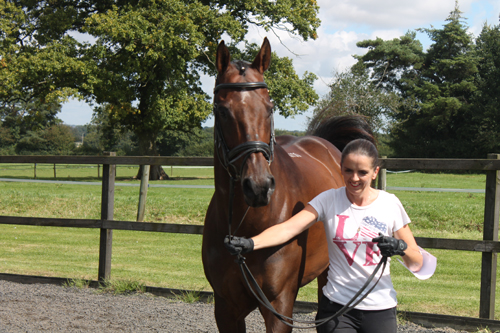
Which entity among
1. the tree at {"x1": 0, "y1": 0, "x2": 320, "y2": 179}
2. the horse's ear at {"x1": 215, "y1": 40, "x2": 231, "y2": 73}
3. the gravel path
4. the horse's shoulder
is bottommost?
the gravel path

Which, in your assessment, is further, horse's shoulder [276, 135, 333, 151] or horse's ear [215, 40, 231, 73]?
horse's shoulder [276, 135, 333, 151]

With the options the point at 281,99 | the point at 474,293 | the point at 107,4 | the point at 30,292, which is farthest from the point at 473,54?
the point at 30,292

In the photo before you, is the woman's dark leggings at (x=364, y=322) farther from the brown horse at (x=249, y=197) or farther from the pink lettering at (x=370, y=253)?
the brown horse at (x=249, y=197)

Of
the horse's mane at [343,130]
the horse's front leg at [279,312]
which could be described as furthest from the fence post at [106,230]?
the horse's front leg at [279,312]

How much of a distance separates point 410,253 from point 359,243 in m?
0.24

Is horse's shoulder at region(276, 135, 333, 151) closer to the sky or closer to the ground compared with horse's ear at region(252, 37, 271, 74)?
closer to the ground

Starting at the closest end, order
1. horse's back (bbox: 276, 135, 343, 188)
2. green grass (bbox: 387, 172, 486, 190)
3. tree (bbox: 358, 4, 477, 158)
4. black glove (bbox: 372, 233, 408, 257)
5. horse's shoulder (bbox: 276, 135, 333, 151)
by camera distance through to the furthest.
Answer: black glove (bbox: 372, 233, 408, 257)
horse's back (bbox: 276, 135, 343, 188)
horse's shoulder (bbox: 276, 135, 333, 151)
green grass (bbox: 387, 172, 486, 190)
tree (bbox: 358, 4, 477, 158)

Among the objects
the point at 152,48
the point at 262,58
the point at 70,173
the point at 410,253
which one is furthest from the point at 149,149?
the point at 410,253

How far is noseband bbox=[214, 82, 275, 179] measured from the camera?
6.72 feet

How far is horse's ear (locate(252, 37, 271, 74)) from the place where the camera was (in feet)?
8.01

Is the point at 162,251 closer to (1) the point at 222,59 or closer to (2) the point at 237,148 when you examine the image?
(1) the point at 222,59

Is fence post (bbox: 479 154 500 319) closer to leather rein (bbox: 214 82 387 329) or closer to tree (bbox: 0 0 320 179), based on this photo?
leather rein (bbox: 214 82 387 329)

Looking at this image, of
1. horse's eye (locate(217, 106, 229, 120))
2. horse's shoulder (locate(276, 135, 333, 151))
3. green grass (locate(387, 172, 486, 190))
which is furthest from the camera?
green grass (locate(387, 172, 486, 190))

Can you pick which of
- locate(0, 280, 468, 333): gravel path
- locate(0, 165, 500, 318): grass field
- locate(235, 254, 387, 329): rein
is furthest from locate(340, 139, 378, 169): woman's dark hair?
locate(0, 165, 500, 318): grass field
